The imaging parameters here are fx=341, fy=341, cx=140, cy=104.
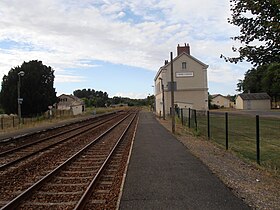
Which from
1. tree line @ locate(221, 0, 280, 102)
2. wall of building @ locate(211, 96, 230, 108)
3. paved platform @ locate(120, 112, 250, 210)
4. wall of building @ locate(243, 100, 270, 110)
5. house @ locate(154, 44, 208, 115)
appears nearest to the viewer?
paved platform @ locate(120, 112, 250, 210)

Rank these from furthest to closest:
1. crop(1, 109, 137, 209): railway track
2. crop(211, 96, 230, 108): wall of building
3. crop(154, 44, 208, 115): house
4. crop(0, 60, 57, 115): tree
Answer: crop(211, 96, 230, 108): wall of building
crop(154, 44, 208, 115): house
crop(0, 60, 57, 115): tree
crop(1, 109, 137, 209): railway track

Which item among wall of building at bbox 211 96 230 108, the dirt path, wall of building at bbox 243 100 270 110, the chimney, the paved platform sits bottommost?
the dirt path

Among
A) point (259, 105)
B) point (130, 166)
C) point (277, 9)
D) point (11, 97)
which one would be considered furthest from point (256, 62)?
point (259, 105)

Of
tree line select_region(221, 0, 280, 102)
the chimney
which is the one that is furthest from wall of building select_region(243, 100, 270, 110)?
tree line select_region(221, 0, 280, 102)

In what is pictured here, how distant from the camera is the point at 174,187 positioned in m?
7.37

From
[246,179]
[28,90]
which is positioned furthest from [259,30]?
[28,90]

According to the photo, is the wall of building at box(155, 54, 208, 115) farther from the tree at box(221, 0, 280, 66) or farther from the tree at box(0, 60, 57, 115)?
the tree at box(221, 0, 280, 66)

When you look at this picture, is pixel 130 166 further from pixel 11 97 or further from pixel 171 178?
pixel 11 97

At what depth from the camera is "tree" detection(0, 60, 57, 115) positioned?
5112 centimetres

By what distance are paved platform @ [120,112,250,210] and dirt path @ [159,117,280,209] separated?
246 millimetres

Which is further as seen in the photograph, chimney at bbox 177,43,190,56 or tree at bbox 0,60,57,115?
chimney at bbox 177,43,190,56

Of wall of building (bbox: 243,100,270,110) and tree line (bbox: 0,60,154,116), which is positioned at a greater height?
tree line (bbox: 0,60,154,116)

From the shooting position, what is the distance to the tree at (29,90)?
5112 centimetres

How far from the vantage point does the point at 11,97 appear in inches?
1989
